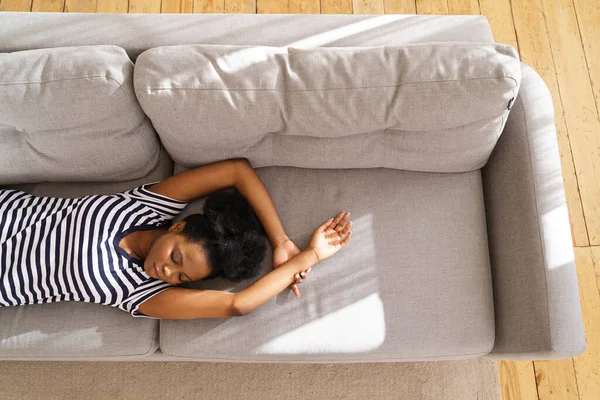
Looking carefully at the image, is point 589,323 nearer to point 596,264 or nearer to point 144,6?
point 596,264

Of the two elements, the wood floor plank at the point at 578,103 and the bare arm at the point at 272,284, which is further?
the wood floor plank at the point at 578,103

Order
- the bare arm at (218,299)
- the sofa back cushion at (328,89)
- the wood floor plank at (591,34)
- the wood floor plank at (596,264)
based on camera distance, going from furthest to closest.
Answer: the wood floor plank at (591,34) → the wood floor plank at (596,264) → the bare arm at (218,299) → the sofa back cushion at (328,89)

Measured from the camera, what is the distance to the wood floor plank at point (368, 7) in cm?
195

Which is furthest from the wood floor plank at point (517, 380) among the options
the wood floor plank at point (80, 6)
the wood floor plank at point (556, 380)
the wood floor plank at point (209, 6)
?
the wood floor plank at point (80, 6)

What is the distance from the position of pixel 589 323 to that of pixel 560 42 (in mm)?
1098

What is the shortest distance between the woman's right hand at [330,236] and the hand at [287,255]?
5 centimetres

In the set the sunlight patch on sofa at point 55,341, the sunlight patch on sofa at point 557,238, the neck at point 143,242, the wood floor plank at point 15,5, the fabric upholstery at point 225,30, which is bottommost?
the sunlight patch on sofa at point 55,341

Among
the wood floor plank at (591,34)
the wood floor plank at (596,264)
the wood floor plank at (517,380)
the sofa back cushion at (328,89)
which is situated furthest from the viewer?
the wood floor plank at (591,34)

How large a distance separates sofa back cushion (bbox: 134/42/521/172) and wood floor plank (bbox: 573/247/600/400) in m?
0.84

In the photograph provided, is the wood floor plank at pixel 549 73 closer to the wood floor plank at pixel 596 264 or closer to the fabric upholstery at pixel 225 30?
the wood floor plank at pixel 596 264

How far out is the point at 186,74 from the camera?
1138mm

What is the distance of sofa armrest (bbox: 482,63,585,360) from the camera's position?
1158 mm

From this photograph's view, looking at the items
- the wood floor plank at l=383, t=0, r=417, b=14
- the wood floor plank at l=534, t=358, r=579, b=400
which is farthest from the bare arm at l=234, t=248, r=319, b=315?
the wood floor plank at l=383, t=0, r=417, b=14

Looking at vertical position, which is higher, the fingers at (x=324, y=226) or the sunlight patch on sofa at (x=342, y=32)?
the sunlight patch on sofa at (x=342, y=32)
